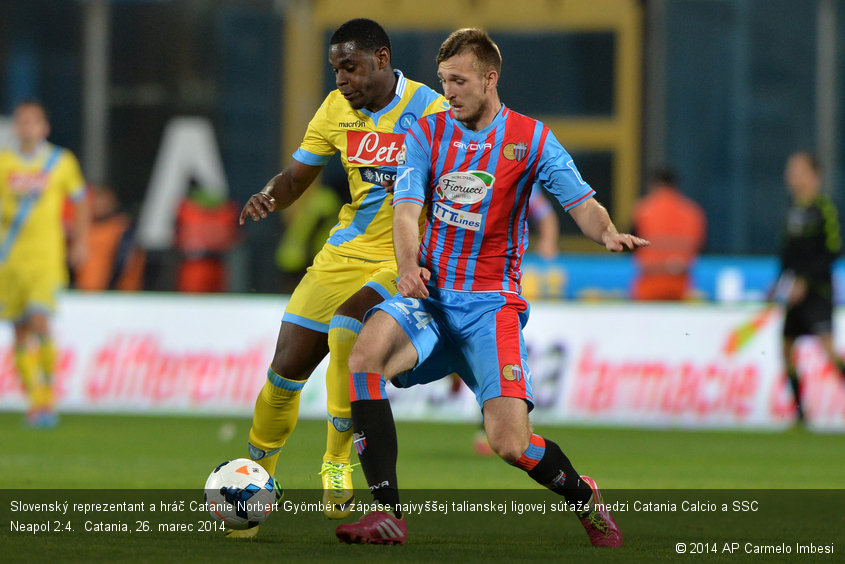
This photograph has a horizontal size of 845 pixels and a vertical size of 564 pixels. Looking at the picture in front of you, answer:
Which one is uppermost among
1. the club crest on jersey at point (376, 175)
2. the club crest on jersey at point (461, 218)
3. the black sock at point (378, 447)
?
the club crest on jersey at point (376, 175)

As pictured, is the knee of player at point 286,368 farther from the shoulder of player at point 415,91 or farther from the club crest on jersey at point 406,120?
the shoulder of player at point 415,91

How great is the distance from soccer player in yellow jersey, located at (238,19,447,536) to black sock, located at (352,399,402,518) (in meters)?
0.71

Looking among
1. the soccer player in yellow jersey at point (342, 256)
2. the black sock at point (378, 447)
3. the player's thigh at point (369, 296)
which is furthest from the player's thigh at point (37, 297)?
the black sock at point (378, 447)

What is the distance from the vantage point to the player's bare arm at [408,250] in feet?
18.1

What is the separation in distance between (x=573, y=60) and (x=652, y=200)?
307cm

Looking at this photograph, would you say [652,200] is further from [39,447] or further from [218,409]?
[39,447]

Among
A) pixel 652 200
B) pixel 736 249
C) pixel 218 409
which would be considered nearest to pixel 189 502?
pixel 218 409

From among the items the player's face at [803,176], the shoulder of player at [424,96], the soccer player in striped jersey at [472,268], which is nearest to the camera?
the soccer player in striped jersey at [472,268]

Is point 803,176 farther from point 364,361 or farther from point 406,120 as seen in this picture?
point 364,361

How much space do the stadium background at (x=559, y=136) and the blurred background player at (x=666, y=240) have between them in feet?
2.12

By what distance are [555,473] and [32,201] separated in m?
7.01

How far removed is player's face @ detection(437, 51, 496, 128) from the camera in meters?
5.67

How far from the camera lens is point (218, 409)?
12.7 meters

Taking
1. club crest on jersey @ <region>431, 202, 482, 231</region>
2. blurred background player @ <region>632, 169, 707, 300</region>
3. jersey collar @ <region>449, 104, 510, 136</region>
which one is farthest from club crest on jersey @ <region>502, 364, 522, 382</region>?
blurred background player @ <region>632, 169, 707, 300</region>
